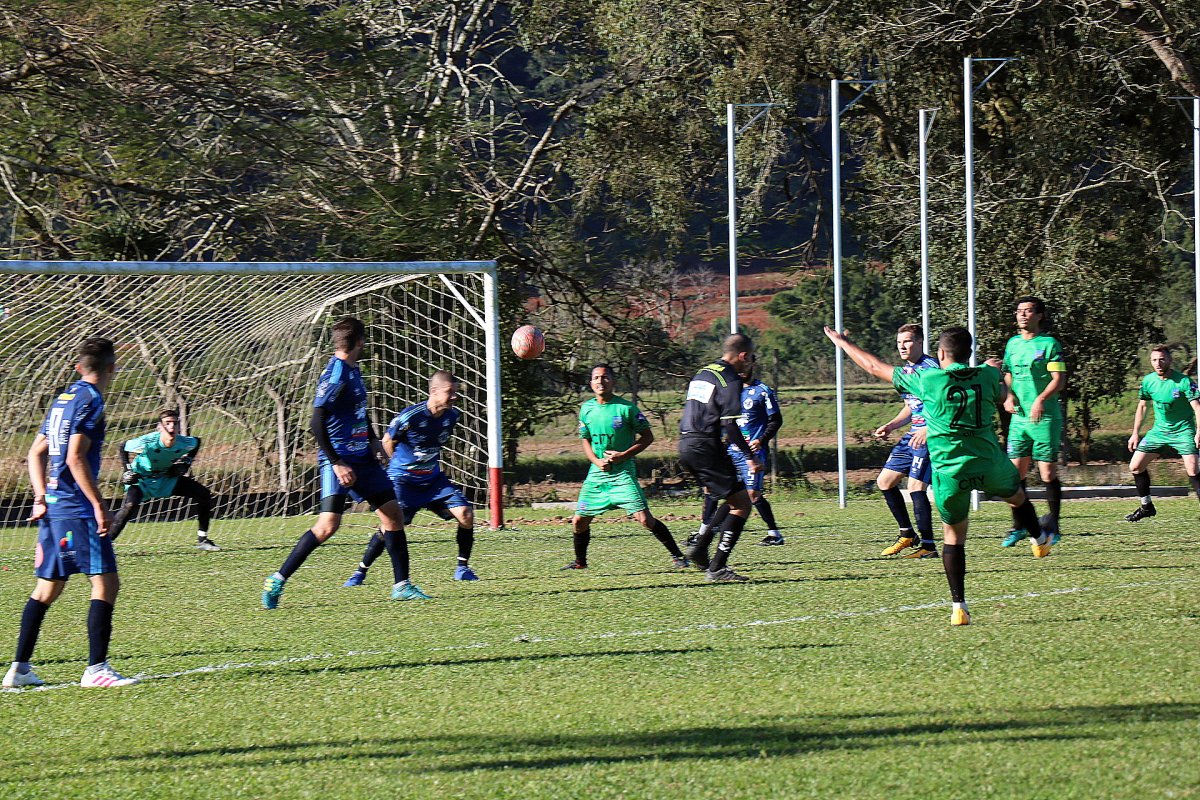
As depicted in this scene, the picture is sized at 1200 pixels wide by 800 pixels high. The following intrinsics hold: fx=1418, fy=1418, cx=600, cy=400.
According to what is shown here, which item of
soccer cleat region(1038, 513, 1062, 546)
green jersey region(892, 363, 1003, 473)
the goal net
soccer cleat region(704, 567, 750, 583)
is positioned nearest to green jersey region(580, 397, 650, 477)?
soccer cleat region(704, 567, 750, 583)

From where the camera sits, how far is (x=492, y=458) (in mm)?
15617

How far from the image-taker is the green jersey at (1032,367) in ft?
38.4

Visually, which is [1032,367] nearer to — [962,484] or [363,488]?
[962,484]

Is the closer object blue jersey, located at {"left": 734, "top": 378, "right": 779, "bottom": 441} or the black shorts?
the black shorts

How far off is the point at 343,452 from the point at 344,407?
307 millimetres

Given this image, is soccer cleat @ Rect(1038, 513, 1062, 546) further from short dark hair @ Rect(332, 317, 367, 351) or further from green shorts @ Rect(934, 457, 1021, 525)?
short dark hair @ Rect(332, 317, 367, 351)

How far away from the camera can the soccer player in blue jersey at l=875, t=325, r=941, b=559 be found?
11.7 m

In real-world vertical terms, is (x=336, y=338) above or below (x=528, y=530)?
above

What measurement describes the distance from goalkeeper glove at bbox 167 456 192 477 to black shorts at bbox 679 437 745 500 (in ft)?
20.9

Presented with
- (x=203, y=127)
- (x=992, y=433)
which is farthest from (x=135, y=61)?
(x=992, y=433)

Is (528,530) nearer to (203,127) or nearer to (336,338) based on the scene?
(336,338)

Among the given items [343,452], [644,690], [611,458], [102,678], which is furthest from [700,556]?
[102,678]

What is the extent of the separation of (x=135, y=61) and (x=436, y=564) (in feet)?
37.4

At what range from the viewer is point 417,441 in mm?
11242
